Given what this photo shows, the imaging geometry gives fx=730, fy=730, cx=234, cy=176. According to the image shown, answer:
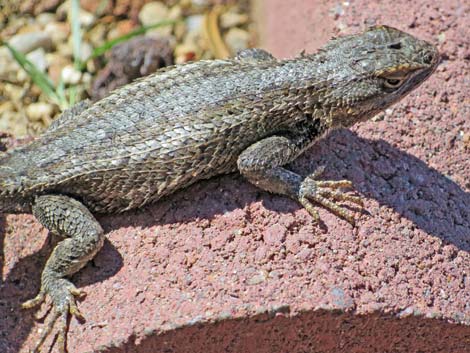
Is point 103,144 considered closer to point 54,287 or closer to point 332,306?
point 54,287

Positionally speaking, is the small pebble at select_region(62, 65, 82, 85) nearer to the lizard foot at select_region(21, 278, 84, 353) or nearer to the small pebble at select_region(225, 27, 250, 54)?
the small pebble at select_region(225, 27, 250, 54)

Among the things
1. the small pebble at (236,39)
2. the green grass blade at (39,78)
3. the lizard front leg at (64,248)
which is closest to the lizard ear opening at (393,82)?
the lizard front leg at (64,248)

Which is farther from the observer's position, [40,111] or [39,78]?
[40,111]

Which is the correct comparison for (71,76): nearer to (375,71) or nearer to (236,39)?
(236,39)

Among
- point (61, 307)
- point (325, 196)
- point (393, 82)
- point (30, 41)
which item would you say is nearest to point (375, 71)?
point (393, 82)

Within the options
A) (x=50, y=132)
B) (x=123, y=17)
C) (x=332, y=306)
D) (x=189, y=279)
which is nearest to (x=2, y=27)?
(x=123, y=17)

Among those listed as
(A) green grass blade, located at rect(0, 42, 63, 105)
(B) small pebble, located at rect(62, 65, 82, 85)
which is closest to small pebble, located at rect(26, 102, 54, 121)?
(A) green grass blade, located at rect(0, 42, 63, 105)

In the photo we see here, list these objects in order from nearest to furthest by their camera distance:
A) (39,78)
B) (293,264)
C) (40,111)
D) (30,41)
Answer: (293,264) → (39,78) → (40,111) → (30,41)

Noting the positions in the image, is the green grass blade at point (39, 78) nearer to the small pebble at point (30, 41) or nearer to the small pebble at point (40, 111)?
the small pebble at point (40, 111)
